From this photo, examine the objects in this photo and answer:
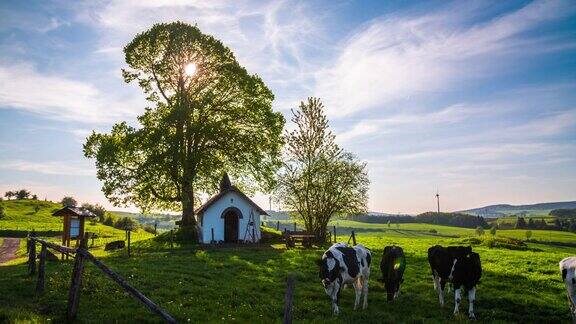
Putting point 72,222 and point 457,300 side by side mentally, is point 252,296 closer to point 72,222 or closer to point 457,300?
point 457,300

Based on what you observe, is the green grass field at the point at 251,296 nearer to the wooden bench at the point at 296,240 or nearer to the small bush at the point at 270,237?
the wooden bench at the point at 296,240

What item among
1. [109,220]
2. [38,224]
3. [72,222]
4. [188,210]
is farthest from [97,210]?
[72,222]

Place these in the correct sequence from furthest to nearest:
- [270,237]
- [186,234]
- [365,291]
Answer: [270,237]
[186,234]
[365,291]

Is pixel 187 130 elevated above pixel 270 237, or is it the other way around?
pixel 187 130

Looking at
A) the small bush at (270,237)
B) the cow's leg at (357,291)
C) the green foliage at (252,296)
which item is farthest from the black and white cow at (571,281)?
the small bush at (270,237)

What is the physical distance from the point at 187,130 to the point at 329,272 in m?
28.1

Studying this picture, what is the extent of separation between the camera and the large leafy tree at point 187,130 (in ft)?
122

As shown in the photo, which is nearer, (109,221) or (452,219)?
(109,221)

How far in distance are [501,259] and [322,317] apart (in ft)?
67.2

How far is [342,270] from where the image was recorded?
1395cm

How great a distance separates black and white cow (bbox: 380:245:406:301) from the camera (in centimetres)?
1523

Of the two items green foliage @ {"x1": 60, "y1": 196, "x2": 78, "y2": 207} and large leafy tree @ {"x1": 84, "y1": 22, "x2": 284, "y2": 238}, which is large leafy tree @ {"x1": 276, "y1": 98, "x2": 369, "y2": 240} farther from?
green foliage @ {"x1": 60, "y1": 196, "x2": 78, "y2": 207}

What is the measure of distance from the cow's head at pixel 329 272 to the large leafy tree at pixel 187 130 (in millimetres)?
25168

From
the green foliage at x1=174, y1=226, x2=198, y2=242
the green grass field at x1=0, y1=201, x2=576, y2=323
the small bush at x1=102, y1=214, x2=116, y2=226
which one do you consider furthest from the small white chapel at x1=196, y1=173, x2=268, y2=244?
the small bush at x1=102, y1=214, x2=116, y2=226
